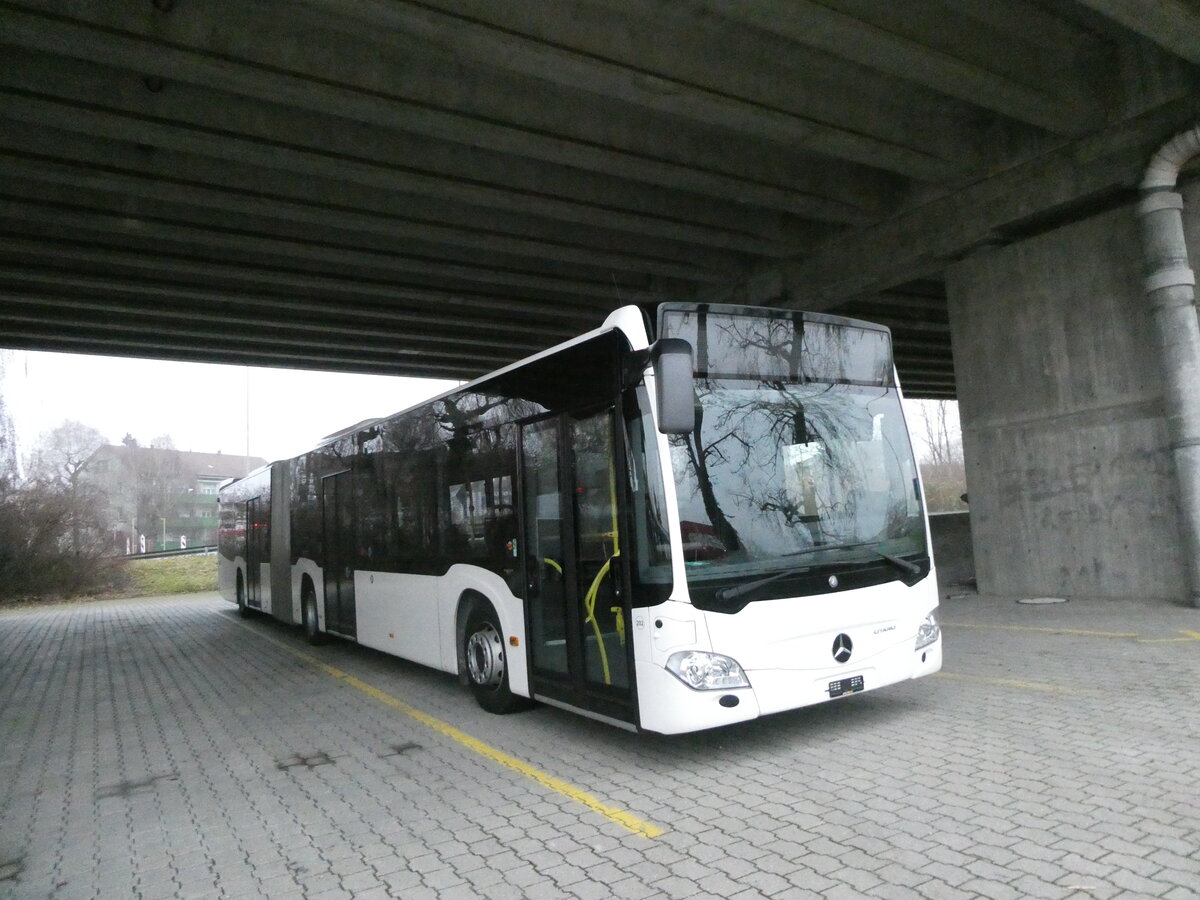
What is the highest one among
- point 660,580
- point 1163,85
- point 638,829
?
point 1163,85

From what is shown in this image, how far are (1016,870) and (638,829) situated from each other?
1847mm

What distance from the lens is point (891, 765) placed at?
5254 mm

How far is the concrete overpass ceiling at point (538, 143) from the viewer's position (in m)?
8.85

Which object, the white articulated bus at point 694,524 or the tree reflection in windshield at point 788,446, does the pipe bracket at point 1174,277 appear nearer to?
the white articulated bus at point 694,524

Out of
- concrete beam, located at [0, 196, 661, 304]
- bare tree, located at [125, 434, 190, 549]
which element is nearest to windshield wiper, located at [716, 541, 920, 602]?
concrete beam, located at [0, 196, 661, 304]

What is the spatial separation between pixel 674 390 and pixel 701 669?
173 cm

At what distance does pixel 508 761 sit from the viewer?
5992 millimetres

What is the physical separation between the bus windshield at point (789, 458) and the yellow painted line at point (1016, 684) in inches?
76.2

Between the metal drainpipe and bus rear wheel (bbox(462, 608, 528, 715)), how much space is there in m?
8.84

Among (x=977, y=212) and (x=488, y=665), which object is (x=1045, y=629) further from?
(x=977, y=212)

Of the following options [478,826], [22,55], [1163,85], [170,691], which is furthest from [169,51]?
[1163,85]

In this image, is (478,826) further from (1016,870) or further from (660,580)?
(1016,870)

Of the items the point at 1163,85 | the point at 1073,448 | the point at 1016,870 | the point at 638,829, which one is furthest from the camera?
the point at 1073,448

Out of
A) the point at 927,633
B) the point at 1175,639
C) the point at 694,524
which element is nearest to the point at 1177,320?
the point at 1175,639
